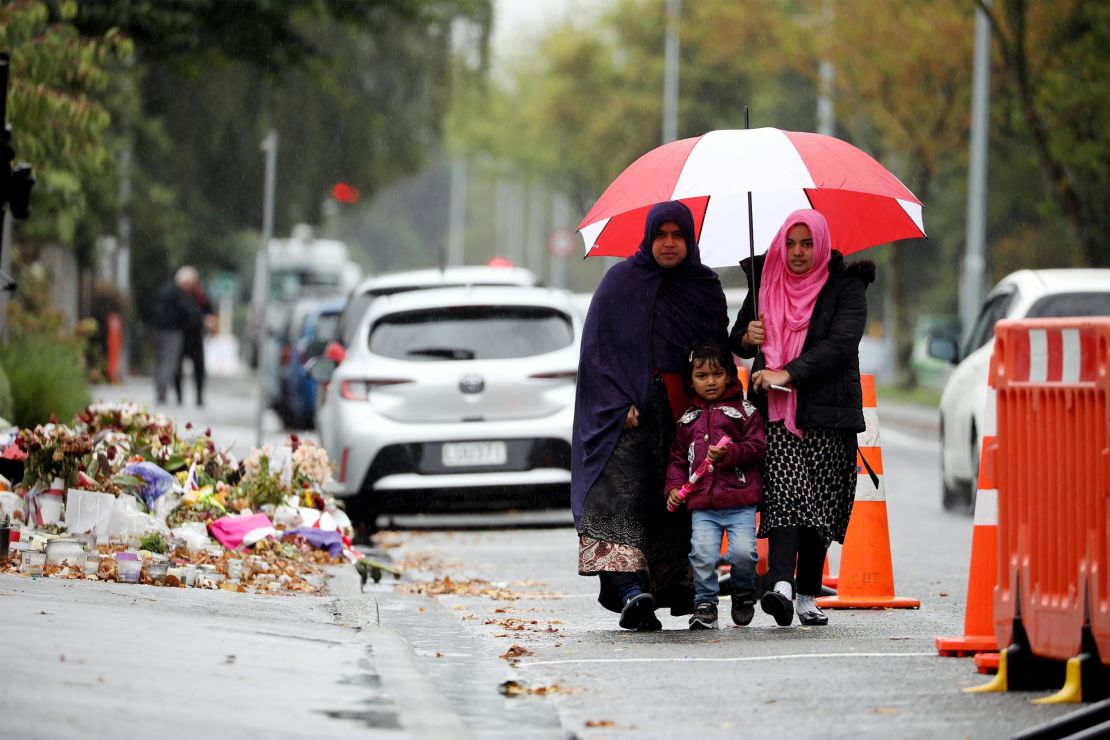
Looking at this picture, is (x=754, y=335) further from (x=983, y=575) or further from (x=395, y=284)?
(x=395, y=284)

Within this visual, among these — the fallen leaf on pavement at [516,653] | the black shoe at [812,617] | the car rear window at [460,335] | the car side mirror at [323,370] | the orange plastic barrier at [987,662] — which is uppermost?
the car rear window at [460,335]

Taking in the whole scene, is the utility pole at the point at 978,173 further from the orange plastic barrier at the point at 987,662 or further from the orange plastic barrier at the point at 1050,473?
the orange plastic barrier at the point at 1050,473

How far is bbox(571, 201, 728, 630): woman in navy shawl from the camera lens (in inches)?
325

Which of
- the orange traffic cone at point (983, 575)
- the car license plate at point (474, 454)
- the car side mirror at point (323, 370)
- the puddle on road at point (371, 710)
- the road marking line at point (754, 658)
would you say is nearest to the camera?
the puddle on road at point (371, 710)

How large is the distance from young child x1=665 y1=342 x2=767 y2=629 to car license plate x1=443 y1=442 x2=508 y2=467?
4.97 m

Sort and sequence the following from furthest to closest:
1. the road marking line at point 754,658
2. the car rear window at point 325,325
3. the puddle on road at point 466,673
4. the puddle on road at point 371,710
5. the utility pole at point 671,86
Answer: the utility pole at point 671,86 < the car rear window at point 325,325 < the road marking line at point 754,658 < the puddle on road at point 466,673 < the puddle on road at point 371,710

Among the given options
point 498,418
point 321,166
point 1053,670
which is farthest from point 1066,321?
point 321,166

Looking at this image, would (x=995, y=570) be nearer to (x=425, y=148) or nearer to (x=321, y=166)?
(x=321, y=166)

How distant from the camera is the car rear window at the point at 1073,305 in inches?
546

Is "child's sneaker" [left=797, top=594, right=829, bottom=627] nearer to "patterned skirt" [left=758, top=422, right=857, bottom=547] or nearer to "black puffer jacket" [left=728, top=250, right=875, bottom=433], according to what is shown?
"patterned skirt" [left=758, top=422, right=857, bottom=547]

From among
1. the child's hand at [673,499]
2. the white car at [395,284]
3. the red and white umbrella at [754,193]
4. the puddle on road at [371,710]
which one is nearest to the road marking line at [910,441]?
the white car at [395,284]

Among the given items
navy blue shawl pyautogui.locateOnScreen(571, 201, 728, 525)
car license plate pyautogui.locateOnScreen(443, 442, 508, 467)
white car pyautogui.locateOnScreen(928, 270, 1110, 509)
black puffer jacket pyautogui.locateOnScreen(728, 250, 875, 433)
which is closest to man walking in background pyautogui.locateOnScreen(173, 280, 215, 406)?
white car pyautogui.locateOnScreen(928, 270, 1110, 509)

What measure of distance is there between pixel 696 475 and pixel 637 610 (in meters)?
0.61

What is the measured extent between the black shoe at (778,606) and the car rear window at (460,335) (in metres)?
5.46
